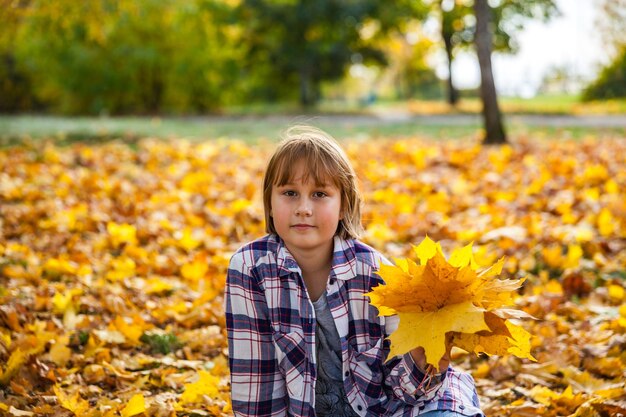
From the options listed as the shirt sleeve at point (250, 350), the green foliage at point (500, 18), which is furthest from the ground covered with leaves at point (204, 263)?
the green foliage at point (500, 18)

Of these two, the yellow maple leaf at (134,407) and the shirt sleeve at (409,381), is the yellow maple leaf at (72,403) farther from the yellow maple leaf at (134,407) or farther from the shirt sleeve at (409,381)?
the shirt sleeve at (409,381)

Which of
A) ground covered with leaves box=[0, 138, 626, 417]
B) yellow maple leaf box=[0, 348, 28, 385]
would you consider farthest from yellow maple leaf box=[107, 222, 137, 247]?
yellow maple leaf box=[0, 348, 28, 385]

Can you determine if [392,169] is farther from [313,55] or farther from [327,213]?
[313,55]

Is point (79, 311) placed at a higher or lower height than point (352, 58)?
lower

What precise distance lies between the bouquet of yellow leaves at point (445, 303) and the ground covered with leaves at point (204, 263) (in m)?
0.66

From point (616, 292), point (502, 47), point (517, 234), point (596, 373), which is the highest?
point (502, 47)

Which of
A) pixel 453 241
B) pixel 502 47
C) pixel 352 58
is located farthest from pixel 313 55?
pixel 453 241

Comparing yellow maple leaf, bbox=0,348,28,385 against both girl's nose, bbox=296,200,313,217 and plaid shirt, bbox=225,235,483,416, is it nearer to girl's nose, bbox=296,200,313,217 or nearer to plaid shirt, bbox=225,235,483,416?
plaid shirt, bbox=225,235,483,416

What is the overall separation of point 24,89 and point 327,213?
26.4 metres

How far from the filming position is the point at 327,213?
199cm

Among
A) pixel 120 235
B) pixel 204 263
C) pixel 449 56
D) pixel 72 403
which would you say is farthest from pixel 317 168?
pixel 449 56

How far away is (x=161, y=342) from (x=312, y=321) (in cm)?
114

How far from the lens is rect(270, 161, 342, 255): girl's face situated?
6.45 feet

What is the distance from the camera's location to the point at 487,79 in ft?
28.6
